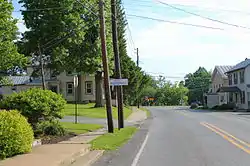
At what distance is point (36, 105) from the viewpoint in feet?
57.6

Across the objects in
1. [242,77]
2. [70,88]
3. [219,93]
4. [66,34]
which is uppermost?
[66,34]

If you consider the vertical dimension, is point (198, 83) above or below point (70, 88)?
above

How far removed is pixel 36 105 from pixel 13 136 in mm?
5451

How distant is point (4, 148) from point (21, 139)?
Answer: 2.48 ft

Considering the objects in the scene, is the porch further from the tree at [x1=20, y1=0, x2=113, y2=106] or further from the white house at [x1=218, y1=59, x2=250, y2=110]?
the tree at [x1=20, y1=0, x2=113, y2=106]

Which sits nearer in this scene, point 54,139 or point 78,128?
point 54,139

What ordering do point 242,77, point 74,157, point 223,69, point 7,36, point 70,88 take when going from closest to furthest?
point 74,157 < point 7,36 < point 242,77 < point 70,88 < point 223,69

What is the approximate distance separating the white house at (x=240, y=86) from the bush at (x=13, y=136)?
52.1 metres

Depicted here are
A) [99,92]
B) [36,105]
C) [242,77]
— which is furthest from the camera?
[242,77]

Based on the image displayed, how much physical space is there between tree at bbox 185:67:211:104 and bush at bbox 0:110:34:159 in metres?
121

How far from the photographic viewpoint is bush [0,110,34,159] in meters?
11.8

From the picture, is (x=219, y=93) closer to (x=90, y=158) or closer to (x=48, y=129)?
(x=48, y=129)

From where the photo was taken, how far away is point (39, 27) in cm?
4325

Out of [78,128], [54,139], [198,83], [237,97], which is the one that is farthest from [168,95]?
[54,139]
